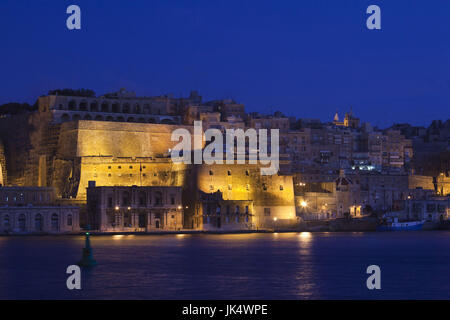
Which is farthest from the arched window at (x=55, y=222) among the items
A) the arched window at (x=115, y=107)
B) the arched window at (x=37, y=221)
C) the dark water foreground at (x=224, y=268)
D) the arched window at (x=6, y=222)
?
the arched window at (x=115, y=107)

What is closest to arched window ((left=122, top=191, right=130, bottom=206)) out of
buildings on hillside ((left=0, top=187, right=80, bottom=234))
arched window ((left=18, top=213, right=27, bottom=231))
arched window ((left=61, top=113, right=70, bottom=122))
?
buildings on hillside ((left=0, top=187, right=80, bottom=234))

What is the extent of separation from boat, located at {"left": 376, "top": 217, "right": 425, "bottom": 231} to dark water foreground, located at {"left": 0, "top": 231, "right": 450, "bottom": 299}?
1514 cm

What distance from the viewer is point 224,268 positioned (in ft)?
98.9

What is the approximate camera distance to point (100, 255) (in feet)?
113

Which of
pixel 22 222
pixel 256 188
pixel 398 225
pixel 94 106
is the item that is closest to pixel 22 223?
pixel 22 222

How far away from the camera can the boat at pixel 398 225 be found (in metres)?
62.9

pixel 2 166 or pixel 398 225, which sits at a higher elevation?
pixel 2 166

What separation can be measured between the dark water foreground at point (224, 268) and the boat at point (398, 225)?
15.1 metres

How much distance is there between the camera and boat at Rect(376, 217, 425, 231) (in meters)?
62.9

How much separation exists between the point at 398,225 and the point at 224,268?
36113 millimetres

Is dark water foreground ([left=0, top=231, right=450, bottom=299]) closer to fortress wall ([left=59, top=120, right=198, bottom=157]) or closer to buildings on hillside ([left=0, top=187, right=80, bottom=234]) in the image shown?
buildings on hillside ([left=0, top=187, right=80, bottom=234])

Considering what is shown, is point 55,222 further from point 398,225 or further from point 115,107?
point 398,225

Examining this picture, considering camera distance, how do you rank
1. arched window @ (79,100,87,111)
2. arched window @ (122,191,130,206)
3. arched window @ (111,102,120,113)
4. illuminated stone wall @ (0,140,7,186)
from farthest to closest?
1. arched window @ (111,102,120,113)
2. arched window @ (79,100,87,111)
3. illuminated stone wall @ (0,140,7,186)
4. arched window @ (122,191,130,206)

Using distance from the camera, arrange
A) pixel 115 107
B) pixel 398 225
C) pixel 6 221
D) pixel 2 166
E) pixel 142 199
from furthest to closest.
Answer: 1. pixel 115 107
2. pixel 398 225
3. pixel 2 166
4. pixel 142 199
5. pixel 6 221
